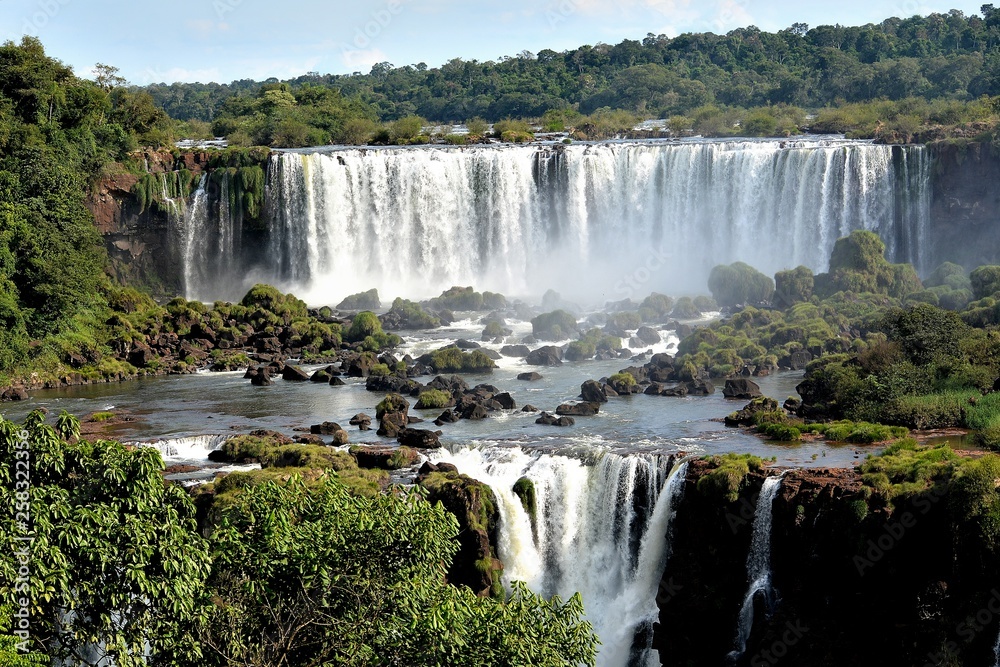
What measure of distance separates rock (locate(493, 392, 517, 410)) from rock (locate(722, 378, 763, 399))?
20.7ft

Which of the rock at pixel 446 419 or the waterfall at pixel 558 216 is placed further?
the waterfall at pixel 558 216

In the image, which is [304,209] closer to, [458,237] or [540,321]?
[458,237]

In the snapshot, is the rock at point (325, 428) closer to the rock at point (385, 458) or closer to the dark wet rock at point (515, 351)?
the rock at point (385, 458)

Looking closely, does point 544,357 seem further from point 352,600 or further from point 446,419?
point 352,600

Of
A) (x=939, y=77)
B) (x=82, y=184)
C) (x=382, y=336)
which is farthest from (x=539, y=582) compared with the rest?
(x=939, y=77)

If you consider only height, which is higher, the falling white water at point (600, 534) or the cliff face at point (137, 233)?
the cliff face at point (137, 233)

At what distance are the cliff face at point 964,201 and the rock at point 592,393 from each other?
23.2 meters

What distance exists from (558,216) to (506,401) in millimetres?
24572

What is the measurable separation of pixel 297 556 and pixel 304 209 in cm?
4239

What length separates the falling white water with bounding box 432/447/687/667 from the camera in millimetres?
26125

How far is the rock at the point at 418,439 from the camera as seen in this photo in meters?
30.8

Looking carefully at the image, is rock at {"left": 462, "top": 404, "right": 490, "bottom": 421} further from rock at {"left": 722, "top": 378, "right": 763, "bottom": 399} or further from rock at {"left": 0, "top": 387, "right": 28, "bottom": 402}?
rock at {"left": 0, "top": 387, "right": 28, "bottom": 402}

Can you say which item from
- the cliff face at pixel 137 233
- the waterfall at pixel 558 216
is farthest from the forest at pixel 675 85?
the cliff face at pixel 137 233

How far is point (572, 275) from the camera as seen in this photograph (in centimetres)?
5797
